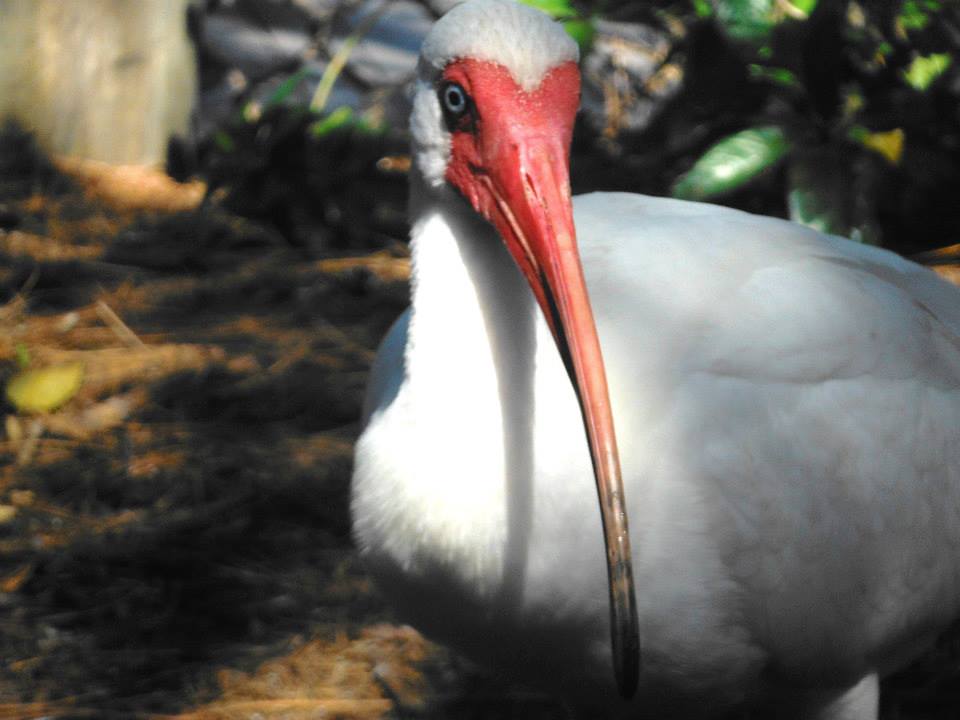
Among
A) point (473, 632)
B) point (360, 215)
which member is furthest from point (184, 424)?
point (473, 632)

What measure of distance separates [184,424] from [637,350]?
1912mm

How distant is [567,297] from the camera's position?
65.4 inches

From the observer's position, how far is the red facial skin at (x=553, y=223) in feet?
5.33

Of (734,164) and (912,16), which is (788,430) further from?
(912,16)

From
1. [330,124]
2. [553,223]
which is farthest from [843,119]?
[330,124]

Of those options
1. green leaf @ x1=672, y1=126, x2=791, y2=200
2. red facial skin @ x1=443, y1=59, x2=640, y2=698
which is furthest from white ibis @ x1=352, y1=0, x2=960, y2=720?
green leaf @ x1=672, y1=126, x2=791, y2=200

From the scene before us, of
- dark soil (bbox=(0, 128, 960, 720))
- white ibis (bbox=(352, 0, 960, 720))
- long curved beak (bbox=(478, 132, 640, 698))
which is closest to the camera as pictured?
long curved beak (bbox=(478, 132, 640, 698))

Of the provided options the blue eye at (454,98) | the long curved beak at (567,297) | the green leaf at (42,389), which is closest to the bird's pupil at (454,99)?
the blue eye at (454,98)

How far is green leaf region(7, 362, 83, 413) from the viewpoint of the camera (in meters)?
3.51

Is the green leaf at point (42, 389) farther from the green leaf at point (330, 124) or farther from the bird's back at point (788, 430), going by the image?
the bird's back at point (788, 430)

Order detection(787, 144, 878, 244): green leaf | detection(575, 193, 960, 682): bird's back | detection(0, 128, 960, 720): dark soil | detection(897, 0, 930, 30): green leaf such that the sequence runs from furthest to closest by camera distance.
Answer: detection(897, 0, 930, 30): green leaf
detection(787, 144, 878, 244): green leaf
detection(0, 128, 960, 720): dark soil
detection(575, 193, 960, 682): bird's back

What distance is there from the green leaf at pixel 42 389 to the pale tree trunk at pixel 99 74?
6.86 feet

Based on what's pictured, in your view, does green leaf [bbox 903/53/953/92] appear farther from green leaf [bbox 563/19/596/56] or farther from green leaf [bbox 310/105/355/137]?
green leaf [bbox 310/105/355/137]

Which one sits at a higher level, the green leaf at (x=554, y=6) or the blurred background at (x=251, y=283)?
the green leaf at (x=554, y=6)
